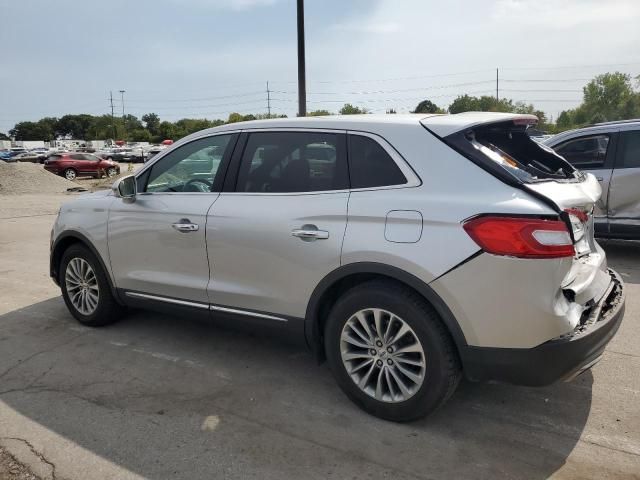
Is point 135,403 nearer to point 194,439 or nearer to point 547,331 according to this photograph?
point 194,439

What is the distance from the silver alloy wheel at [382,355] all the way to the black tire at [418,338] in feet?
0.10

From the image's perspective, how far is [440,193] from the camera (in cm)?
282

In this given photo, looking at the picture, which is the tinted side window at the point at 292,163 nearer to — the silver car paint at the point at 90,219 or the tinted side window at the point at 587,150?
the silver car paint at the point at 90,219

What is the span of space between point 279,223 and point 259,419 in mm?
1202

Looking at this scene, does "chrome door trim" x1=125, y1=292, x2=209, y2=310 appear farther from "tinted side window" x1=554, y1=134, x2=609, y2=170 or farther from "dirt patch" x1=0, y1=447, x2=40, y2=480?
"tinted side window" x1=554, y1=134, x2=609, y2=170

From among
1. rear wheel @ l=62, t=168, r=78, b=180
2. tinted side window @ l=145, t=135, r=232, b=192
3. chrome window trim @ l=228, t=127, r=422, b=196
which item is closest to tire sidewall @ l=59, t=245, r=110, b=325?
tinted side window @ l=145, t=135, r=232, b=192

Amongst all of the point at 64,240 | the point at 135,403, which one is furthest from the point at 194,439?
the point at 64,240

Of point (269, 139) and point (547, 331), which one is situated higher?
point (269, 139)

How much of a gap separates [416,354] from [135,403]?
1.84m

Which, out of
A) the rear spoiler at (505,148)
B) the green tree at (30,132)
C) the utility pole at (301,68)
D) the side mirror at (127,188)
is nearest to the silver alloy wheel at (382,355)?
the rear spoiler at (505,148)

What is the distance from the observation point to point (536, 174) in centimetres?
312

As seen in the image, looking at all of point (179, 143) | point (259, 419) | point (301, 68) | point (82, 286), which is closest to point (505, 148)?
point (259, 419)

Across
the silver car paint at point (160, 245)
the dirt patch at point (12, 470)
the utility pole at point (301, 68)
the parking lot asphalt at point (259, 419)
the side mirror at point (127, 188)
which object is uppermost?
the utility pole at point (301, 68)

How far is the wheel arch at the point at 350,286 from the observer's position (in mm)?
2762
